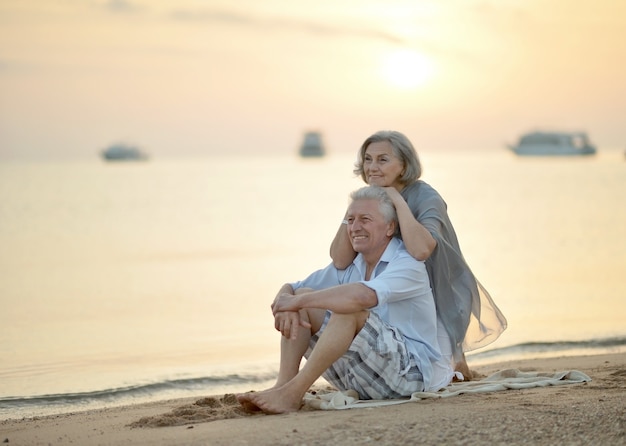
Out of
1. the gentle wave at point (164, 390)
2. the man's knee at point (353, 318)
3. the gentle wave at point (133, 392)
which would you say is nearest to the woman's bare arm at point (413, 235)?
the man's knee at point (353, 318)

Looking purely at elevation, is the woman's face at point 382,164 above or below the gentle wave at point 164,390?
above

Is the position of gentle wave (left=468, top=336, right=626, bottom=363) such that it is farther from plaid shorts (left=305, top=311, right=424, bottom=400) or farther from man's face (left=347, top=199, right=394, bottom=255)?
man's face (left=347, top=199, right=394, bottom=255)

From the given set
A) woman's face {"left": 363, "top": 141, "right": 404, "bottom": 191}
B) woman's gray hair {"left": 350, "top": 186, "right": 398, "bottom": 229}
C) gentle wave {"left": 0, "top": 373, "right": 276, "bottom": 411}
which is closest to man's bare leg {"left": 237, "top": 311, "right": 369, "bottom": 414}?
woman's gray hair {"left": 350, "top": 186, "right": 398, "bottom": 229}

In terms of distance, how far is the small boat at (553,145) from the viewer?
9212 centimetres

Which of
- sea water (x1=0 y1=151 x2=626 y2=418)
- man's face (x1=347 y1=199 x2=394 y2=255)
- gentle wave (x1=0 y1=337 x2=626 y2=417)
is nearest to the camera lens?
man's face (x1=347 y1=199 x2=394 y2=255)

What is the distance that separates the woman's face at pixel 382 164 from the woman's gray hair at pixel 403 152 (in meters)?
0.02

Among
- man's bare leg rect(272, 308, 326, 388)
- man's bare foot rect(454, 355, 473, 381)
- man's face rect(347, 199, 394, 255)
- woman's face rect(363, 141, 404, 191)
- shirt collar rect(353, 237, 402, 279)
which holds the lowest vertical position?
man's bare foot rect(454, 355, 473, 381)

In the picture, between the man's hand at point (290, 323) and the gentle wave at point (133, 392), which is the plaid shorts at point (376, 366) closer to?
the man's hand at point (290, 323)

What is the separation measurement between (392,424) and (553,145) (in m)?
92.4

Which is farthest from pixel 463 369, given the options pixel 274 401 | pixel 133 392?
pixel 133 392

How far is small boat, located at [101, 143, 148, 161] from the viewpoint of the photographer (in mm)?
118312

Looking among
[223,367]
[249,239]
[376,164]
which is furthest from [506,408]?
[249,239]

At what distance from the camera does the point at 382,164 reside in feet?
17.5

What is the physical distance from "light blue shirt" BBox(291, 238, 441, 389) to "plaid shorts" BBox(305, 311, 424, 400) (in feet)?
0.24
